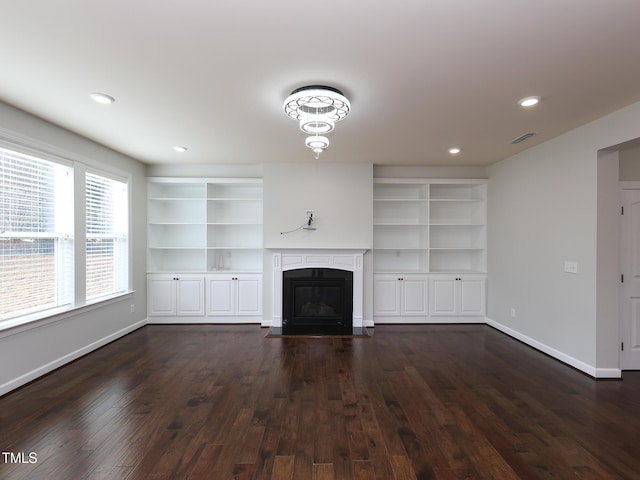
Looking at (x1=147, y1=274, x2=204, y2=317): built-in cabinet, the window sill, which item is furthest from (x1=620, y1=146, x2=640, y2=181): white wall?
the window sill

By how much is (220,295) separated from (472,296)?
414 cm

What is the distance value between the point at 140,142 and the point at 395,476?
4.31 meters

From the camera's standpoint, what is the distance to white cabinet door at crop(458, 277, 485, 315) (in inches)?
206

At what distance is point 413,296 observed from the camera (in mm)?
5199

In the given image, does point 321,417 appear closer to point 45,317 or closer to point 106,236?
point 45,317

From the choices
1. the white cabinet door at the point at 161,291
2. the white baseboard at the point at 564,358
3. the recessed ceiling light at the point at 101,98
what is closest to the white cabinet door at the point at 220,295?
the white cabinet door at the point at 161,291

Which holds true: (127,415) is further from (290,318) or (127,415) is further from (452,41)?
(452,41)

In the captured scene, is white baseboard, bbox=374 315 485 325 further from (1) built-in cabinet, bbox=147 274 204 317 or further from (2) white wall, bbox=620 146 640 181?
(1) built-in cabinet, bbox=147 274 204 317

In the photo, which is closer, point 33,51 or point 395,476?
point 395,476

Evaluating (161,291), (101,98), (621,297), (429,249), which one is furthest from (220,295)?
(621,297)

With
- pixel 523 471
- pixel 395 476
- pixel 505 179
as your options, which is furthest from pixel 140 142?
Result: pixel 505 179

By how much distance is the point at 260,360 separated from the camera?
3678 mm

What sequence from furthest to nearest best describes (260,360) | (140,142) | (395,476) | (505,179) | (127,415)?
(505,179) < (140,142) < (260,360) < (127,415) < (395,476)

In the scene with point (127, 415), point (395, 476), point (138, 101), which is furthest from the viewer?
point (138, 101)
